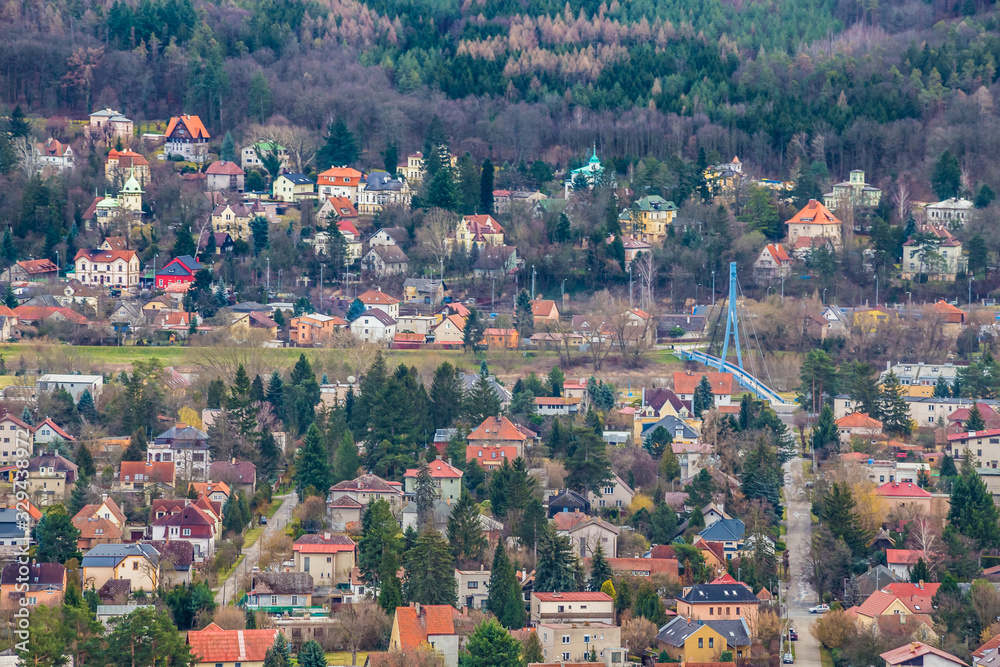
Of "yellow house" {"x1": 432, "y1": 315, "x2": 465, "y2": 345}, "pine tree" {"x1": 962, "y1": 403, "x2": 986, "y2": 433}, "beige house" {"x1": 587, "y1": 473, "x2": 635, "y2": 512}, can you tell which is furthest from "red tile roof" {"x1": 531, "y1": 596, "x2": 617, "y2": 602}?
"yellow house" {"x1": 432, "y1": 315, "x2": 465, "y2": 345}

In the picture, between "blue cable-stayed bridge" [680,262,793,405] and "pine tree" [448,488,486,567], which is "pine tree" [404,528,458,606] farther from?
"blue cable-stayed bridge" [680,262,793,405]

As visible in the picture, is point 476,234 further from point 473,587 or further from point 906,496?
point 473,587

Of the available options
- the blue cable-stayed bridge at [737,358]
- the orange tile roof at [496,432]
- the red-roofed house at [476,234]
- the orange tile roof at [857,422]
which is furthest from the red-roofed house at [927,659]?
the red-roofed house at [476,234]

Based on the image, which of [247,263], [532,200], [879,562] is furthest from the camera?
[532,200]

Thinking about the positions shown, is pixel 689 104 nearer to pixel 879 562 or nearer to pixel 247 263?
pixel 247 263

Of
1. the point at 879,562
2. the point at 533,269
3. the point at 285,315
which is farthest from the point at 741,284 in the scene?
the point at 879,562

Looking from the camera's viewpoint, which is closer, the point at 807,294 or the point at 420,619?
the point at 420,619
